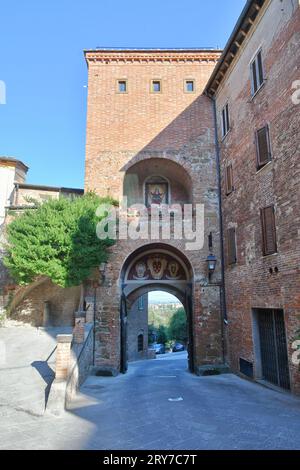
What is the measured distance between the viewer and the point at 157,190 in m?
14.6

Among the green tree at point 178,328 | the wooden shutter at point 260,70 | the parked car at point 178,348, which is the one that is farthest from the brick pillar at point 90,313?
the green tree at point 178,328

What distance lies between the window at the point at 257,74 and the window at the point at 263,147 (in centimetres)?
139

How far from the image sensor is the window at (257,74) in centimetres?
933

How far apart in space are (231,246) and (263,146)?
358 cm

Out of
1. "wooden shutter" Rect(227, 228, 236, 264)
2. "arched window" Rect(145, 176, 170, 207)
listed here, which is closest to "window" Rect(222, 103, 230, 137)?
"arched window" Rect(145, 176, 170, 207)

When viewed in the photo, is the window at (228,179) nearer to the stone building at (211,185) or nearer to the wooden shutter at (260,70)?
the stone building at (211,185)

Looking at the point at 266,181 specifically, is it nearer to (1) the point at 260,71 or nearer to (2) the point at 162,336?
(1) the point at 260,71

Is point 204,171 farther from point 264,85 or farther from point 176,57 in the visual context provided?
point 176,57

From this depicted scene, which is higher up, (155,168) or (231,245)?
(155,168)

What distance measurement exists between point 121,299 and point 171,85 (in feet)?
30.3

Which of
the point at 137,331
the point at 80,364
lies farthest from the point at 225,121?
the point at 137,331

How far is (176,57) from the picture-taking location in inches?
557

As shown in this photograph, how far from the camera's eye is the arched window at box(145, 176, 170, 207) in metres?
14.5
